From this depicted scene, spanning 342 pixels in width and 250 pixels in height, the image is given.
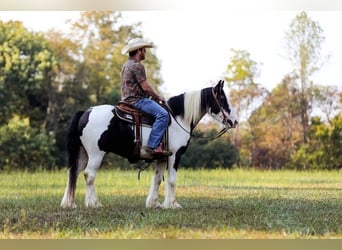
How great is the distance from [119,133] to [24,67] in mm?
2641

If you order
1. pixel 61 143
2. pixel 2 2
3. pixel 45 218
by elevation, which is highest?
pixel 2 2

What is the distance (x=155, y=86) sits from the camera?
8.89 meters

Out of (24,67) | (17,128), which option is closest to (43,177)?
(17,128)

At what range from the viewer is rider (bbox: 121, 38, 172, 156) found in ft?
22.7

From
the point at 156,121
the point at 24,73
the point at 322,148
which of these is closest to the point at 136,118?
the point at 156,121

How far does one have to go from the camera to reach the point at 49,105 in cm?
923

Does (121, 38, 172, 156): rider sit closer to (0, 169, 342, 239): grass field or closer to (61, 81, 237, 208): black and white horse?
(61, 81, 237, 208): black and white horse

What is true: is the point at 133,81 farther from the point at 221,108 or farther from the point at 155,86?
the point at 155,86

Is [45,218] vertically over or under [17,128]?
under

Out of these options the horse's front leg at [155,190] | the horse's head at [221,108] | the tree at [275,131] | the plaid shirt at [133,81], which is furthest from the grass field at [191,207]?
the plaid shirt at [133,81]

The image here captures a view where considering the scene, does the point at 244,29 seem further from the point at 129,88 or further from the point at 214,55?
the point at 129,88

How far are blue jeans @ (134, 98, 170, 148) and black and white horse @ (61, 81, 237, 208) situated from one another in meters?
0.10

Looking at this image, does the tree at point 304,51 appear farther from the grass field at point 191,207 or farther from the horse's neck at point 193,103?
the horse's neck at point 193,103

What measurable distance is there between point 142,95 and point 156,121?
1.03ft
